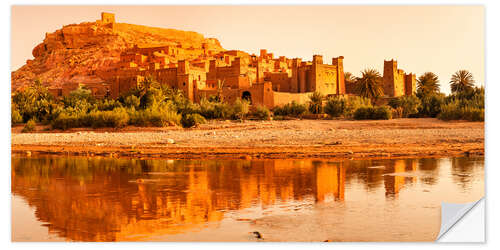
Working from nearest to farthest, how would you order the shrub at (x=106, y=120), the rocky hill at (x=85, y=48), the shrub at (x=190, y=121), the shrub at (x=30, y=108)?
1. the shrub at (x=30, y=108)
2. the shrub at (x=106, y=120)
3. the shrub at (x=190, y=121)
4. the rocky hill at (x=85, y=48)

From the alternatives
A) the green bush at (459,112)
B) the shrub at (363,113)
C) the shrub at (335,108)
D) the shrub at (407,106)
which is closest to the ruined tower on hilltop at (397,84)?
the shrub at (407,106)

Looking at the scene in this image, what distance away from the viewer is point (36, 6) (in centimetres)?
669

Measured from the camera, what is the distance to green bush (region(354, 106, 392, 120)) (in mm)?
20103

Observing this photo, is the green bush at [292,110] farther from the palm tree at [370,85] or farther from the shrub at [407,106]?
the palm tree at [370,85]

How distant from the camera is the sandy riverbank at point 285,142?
449 inches

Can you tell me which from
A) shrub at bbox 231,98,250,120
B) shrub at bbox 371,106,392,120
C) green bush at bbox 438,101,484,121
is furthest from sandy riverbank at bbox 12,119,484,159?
shrub at bbox 231,98,250,120

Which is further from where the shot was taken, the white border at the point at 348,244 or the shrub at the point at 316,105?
the shrub at the point at 316,105

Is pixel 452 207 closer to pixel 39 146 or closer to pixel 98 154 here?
pixel 98 154

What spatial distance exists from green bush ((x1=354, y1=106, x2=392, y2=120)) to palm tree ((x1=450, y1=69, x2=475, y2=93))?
913 centimetres

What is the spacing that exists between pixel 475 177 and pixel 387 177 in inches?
51.1

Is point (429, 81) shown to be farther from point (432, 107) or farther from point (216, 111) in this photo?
point (216, 111)

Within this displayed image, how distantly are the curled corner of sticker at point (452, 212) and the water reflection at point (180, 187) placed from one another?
2.51ft

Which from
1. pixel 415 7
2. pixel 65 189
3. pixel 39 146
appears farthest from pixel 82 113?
pixel 415 7

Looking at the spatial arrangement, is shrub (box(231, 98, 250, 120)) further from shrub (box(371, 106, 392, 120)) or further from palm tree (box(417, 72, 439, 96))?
palm tree (box(417, 72, 439, 96))
